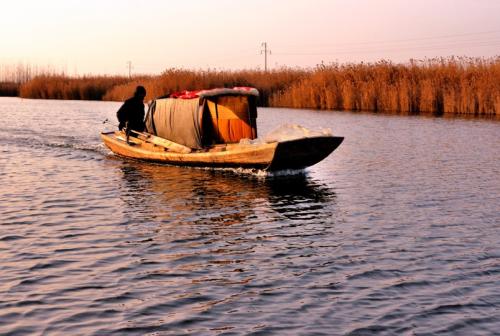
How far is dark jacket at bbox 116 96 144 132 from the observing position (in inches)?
771

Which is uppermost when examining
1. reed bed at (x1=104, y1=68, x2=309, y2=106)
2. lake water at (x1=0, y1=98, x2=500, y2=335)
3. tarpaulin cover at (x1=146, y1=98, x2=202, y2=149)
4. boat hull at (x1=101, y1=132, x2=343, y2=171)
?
reed bed at (x1=104, y1=68, x2=309, y2=106)

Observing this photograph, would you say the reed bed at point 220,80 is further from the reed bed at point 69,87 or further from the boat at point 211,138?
the boat at point 211,138

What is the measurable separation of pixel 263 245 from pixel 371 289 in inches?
89.1

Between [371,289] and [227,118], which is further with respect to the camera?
[227,118]

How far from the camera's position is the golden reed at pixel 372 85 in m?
34.0

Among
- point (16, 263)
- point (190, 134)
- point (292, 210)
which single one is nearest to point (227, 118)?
point (190, 134)

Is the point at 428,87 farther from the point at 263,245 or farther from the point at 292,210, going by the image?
the point at 263,245

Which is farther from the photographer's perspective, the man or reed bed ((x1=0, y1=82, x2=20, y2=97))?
reed bed ((x1=0, y1=82, x2=20, y2=97))

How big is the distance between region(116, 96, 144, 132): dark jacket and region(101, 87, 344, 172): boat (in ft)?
0.70

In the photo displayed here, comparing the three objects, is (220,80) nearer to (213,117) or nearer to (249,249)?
(213,117)

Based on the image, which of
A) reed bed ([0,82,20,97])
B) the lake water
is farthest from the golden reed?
reed bed ([0,82,20,97])

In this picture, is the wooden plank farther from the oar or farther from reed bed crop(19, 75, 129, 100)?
reed bed crop(19, 75, 129, 100)

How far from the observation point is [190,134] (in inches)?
712

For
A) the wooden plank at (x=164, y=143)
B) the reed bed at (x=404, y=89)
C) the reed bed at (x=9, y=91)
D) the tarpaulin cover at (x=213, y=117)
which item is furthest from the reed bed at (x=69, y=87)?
the tarpaulin cover at (x=213, y=117)
